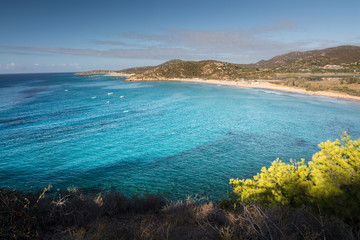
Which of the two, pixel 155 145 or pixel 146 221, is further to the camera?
pixel 155 145

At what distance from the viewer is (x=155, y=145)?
21281mm

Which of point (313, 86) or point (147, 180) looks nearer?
point (147, 180)

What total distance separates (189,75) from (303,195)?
121114 mm

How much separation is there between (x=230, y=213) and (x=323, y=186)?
3596 millimetres

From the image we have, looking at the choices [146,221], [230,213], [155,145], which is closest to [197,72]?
[155,145]

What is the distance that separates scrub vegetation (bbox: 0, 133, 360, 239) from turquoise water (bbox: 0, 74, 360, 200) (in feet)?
14.9

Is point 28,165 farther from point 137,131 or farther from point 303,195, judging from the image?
point 303,195

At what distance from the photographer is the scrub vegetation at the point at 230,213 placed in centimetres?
564

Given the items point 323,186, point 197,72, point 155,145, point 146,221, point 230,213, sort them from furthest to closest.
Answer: point 197,72 < point 155,145 < point 146,221 < point 323,186 < point 230,213

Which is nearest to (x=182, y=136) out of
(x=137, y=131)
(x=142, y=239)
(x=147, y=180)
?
(x=137, y=131)

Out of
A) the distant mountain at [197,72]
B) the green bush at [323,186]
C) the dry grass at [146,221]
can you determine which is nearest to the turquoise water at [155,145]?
the green bush at [323,186]

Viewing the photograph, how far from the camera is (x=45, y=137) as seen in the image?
22734 millimetres

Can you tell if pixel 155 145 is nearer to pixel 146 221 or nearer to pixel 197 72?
pixel 146 221

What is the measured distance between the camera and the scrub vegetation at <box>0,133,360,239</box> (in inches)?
222
